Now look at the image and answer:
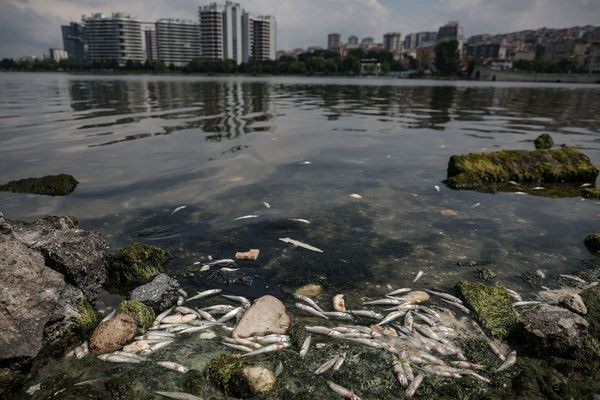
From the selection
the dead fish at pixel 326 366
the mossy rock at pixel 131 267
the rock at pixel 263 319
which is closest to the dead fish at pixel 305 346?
the dead fish at pixel 326 366

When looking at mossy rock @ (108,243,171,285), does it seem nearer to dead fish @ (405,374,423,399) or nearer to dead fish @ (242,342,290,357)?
dead fish @ (242,342,290,357)

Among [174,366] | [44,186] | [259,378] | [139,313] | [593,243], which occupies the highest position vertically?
[44,186]

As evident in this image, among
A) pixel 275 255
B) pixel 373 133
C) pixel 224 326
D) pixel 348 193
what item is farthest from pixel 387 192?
pixel 373 133

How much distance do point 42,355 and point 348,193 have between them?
9.63 metres

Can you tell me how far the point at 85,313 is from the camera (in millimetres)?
6172

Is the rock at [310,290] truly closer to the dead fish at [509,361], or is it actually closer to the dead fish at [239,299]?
the dead fish at [239,299]

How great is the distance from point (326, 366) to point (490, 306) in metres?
3.27

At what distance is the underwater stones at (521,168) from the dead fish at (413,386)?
1027 centimetres

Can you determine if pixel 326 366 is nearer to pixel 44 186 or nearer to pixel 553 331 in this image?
pixel 553 331

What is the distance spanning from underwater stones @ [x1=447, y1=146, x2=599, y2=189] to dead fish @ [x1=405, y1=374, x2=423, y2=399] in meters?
10.3

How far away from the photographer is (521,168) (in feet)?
48.2

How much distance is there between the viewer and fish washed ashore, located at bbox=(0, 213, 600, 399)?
502 cm

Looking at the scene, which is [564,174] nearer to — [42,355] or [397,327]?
[397,327]

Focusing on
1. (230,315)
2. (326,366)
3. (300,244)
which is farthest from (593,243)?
(230,315)
